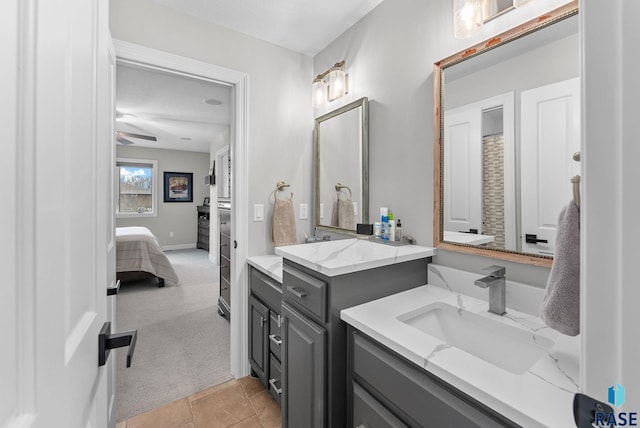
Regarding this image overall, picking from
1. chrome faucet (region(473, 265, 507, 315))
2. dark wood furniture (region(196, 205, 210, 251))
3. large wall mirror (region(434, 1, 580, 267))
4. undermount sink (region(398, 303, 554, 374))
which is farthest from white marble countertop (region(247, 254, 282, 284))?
dark wood furniture (region(196, 205, 210, 251))

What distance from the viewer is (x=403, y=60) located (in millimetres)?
1646

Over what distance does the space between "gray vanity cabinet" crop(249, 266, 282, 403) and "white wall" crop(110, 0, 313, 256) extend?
0.34 metres

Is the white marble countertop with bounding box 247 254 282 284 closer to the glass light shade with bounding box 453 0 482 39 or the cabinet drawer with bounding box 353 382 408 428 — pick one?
the cabinet drawer with bounding box 353 382 408 428

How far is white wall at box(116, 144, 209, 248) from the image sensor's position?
21.5ft

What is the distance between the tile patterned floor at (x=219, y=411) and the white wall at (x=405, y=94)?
1420mm

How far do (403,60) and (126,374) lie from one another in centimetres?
290

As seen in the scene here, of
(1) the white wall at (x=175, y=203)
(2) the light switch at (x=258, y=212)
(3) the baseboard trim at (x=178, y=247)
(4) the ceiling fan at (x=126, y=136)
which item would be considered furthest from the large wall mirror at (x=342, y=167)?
(3) the baseboard trim at (x=178, y=247)

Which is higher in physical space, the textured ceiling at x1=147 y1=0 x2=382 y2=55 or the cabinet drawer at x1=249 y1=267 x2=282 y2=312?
the textured ceiling at x1=147 y1=0 x2=382 y2=55

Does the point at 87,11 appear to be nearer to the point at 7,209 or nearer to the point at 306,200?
the point at 7,209

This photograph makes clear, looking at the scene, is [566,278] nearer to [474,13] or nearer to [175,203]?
[474,13]

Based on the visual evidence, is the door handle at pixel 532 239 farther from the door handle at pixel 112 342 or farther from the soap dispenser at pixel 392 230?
the door handle at pixel 112 342

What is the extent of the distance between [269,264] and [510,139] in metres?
1.51

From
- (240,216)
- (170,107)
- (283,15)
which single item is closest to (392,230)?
(240,216)

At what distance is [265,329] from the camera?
1854 mm
